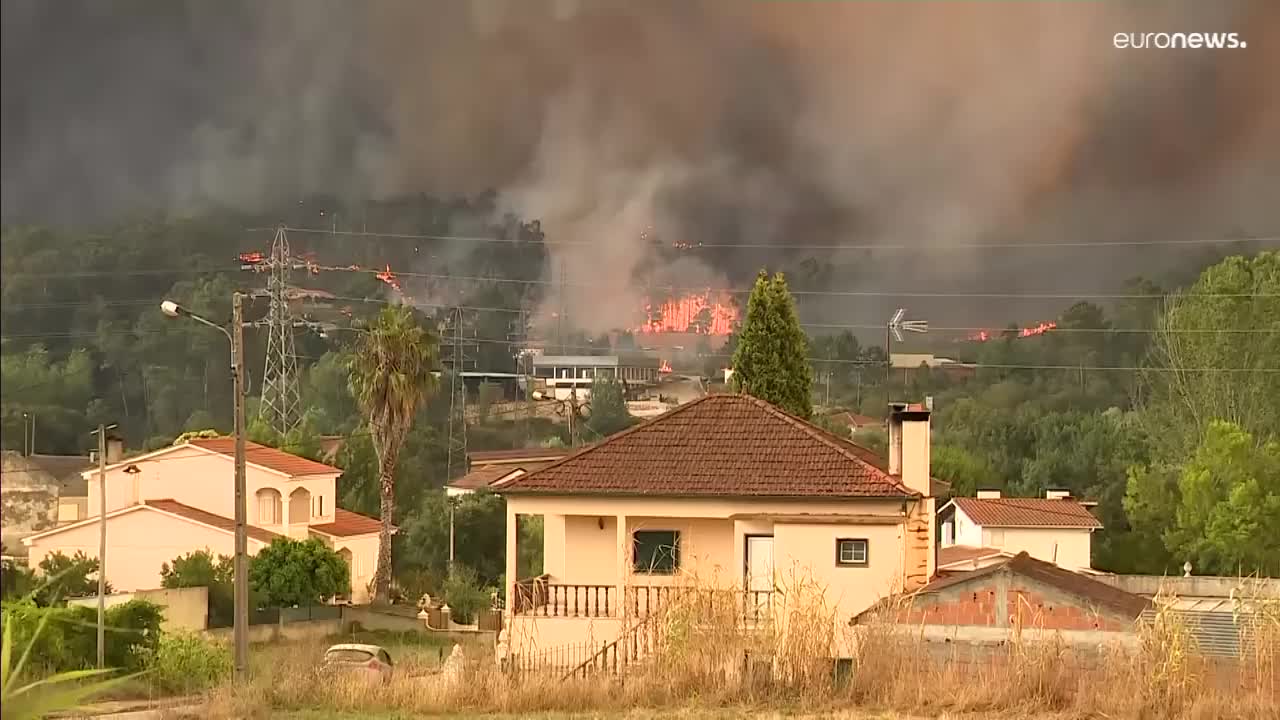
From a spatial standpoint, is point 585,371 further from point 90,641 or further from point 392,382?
point 90,641

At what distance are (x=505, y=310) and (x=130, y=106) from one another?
75.1ft

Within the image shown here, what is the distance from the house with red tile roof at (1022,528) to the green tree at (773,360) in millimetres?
5761

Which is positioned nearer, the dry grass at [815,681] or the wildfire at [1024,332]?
the dry grass at [815,681]

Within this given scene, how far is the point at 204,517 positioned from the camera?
34594mm

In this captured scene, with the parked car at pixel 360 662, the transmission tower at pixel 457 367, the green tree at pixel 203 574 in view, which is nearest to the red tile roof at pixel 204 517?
the green tree at pixel 203 574

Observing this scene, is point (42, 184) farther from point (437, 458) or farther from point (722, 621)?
point (722, 621)

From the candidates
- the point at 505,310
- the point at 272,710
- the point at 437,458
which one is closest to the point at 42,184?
the point at 437,458

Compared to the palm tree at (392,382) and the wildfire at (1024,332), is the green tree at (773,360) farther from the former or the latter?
the wildfire at (1024,332)

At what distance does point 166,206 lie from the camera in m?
56.8

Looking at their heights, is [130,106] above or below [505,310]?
above

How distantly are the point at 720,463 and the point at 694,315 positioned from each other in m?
50.8

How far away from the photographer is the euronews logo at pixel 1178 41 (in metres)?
50.8

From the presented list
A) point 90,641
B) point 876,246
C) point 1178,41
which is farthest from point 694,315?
point 90,641

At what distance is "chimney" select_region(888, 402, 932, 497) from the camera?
17516 mm
